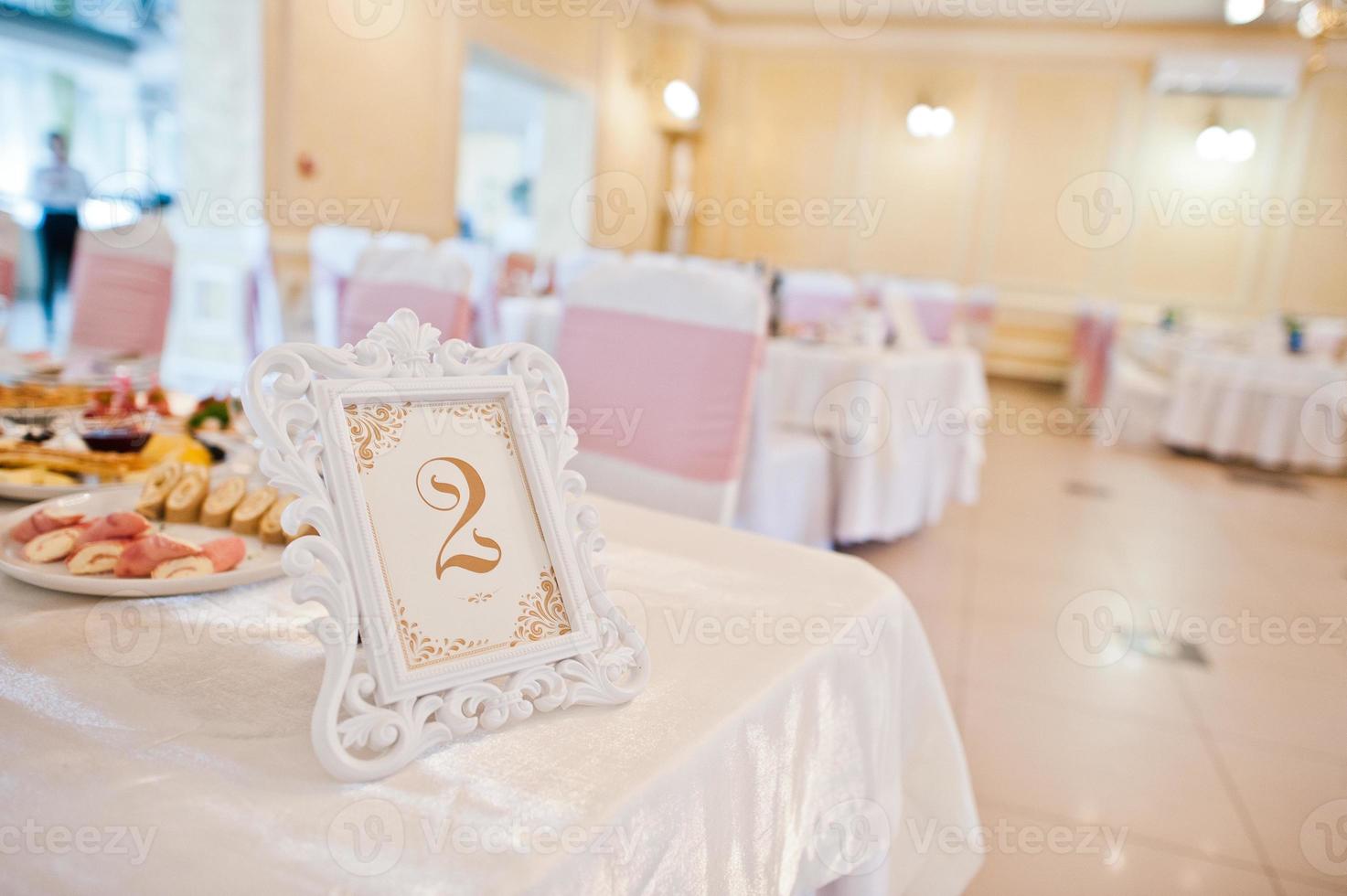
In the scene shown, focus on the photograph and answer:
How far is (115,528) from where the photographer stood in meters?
0.74

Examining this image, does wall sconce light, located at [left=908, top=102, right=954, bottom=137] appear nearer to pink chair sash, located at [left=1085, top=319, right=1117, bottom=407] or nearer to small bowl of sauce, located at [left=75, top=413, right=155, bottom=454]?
pink chair sash, located at [left=1085, top=319, right=1117, bottom=407]

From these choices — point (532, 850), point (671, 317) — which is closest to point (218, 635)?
point (532, 850)

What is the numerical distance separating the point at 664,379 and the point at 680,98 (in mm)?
7587

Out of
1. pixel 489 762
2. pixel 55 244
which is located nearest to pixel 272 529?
pixel 489 762

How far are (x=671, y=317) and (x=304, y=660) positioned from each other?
1.19 m

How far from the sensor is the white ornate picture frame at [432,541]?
0.54 metres

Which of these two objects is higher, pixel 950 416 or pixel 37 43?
pixel 37 43

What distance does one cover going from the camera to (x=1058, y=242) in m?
9.00

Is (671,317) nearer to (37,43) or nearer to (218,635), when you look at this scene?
(218,635)

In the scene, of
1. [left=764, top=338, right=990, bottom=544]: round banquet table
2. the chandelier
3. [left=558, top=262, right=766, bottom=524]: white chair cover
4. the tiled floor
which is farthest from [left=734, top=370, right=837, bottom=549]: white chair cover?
the chandelier

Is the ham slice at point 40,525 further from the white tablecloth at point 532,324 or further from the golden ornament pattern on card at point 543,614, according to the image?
the white tablecloth at point 532,324

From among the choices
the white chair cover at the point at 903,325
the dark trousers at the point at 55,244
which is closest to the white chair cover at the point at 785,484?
the white chair cover at the point at 903,325

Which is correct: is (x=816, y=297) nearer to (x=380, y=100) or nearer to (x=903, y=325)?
(x=903, y=325)

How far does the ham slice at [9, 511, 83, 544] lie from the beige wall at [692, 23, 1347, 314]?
9.45m
